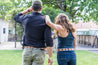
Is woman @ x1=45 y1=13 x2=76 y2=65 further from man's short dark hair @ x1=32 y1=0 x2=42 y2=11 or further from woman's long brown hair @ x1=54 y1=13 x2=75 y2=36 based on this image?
man's short dark hair @ x1=32 y1=0 x2=42 y2=11

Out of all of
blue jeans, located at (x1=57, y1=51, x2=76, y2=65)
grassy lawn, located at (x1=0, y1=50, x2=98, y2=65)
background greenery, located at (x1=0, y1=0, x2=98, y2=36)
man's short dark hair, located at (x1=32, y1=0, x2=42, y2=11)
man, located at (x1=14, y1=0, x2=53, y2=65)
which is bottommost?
grassy lawn, located at (x1=0, y1=50, x2=98, y2=65)

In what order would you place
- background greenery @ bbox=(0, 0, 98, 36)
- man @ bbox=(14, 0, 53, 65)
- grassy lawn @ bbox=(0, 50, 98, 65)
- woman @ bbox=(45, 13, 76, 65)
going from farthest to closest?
1. background greenery @ bbox=(0, 0, 98, 36)
2. grassy lawn @ bbox=(0, 50, 98, 65)
3. woman @ bbox=(45, 13, 76, 65)
4. man @ bbox=(14, 0, 53, 65)

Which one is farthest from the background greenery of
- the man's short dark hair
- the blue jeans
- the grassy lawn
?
the man's short dark hair

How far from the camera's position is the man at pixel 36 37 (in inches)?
91.4

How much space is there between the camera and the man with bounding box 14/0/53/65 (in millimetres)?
2320

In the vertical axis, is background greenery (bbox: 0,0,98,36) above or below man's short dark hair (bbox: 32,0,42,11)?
above

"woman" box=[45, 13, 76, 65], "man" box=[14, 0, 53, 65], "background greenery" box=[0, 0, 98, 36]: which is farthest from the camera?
"background greenery" box=[0, 0, 98, 36]

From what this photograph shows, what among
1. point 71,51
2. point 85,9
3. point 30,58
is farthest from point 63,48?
point 85,9

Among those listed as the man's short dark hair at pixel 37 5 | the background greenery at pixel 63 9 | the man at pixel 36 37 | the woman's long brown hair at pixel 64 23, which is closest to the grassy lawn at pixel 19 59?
the background greenery at pixel 63 9

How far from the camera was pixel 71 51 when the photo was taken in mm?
2719

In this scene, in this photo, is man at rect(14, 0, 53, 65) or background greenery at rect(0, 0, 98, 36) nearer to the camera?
man at rect(14, 0, 53, 65)

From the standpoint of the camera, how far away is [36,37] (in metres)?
2.32

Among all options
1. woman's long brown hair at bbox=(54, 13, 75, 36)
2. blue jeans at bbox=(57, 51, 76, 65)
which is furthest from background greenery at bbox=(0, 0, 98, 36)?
blue jeans at bbox=(57, 51, 76, 65)

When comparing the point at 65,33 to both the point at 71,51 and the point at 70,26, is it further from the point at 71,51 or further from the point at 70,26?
the point at 71,51
